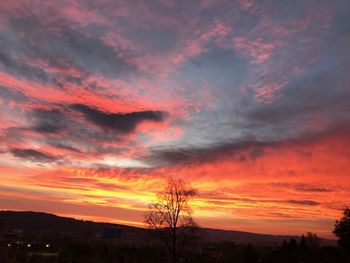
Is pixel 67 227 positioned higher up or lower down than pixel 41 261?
higher up

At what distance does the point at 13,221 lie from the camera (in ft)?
488

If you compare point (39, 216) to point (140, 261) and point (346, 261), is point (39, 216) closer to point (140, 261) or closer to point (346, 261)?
point (140, 261)

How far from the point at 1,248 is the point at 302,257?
141ft

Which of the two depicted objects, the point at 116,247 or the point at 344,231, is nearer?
the point at 344,231

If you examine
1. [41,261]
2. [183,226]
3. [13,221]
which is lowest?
[41,261]

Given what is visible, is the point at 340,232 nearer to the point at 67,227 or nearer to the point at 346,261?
the point at 346,261

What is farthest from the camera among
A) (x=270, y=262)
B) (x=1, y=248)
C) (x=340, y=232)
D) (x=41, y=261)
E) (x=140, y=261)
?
(x=270, y=262)

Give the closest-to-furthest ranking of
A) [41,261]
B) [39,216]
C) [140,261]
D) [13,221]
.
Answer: [41,261] → [140,261] → [13,221] → [39,216]

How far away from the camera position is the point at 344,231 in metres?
54.4

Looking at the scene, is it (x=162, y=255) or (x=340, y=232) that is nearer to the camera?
(x=340, y=232)

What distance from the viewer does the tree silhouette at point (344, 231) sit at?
173 feet

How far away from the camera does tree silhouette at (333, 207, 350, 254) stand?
5284 centimetres

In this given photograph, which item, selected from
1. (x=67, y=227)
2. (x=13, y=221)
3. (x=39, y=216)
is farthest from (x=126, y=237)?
(x=13, y=221)

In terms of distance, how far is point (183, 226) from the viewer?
1699 inches
